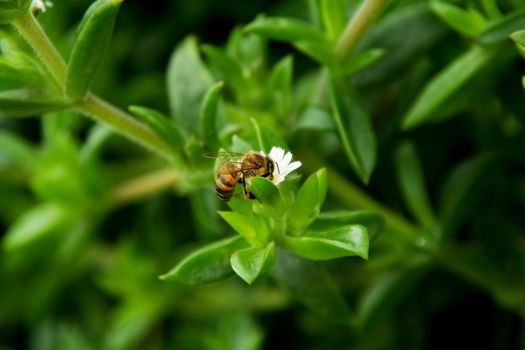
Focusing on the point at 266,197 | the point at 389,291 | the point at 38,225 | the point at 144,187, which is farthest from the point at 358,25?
the point at 38,225

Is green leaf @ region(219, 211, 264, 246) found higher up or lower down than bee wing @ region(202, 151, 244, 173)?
lower down

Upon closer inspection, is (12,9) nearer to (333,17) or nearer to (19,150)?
(333,17)

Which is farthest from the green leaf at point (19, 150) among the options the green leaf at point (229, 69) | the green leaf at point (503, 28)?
the green leaf at point (503, 28)

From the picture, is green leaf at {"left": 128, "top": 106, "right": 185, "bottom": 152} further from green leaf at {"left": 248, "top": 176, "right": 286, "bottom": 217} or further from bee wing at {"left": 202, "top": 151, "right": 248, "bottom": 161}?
green leaf at {"left": 248, "top": 176, "right": 286, "bottom": 217}

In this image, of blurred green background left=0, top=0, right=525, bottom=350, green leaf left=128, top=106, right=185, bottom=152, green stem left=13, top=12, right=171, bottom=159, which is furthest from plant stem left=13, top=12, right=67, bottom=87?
blurred green background left=0, top=0, right=525, bottom=350

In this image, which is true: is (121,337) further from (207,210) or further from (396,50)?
(396,50)

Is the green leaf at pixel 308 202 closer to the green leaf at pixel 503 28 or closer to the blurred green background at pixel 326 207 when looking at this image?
the blurred green background at pixel 326 207
